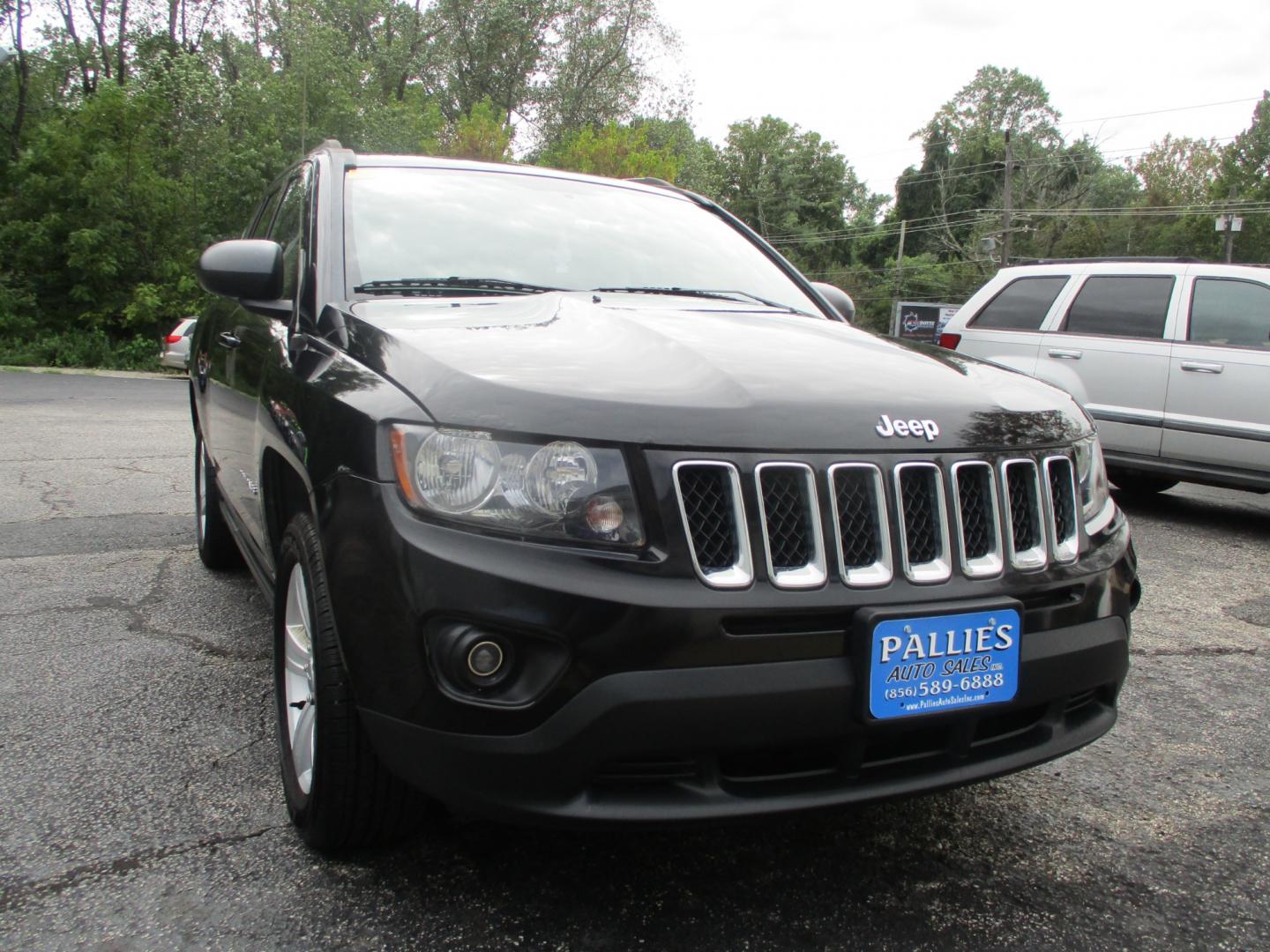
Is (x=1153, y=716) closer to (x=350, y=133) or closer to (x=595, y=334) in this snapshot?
(x=595, y=334)

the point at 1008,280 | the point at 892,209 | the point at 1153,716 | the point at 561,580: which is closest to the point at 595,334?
the point at 561,580

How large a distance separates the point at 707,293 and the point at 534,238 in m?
0.54

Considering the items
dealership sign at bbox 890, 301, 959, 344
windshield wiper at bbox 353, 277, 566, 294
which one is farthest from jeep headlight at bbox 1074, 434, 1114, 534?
dealership sign at bbox 890, 301, 959, 344

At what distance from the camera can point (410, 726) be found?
180 cm

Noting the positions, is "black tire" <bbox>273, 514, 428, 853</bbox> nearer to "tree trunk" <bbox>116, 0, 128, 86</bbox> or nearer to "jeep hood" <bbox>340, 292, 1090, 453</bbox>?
"jeep hood" <bbox>340, 292, 1090, 453</bbox>

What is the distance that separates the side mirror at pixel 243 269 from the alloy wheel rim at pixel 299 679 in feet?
2.90

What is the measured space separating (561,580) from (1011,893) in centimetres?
125

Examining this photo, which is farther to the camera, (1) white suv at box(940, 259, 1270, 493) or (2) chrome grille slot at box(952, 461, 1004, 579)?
(1) white suv at box(940, 259, 1270, 493)

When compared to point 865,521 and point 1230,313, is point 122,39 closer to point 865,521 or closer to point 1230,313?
point 1230,313

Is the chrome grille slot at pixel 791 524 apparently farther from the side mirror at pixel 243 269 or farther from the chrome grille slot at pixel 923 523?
the side mirror at pixel 243 269

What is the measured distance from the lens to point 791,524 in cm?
183

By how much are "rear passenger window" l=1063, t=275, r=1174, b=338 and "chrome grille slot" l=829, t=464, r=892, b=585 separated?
5858 millimetres

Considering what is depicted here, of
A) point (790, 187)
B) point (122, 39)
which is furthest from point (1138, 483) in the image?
point (790, 187)

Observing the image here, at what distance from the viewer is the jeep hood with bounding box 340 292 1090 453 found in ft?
6.01
